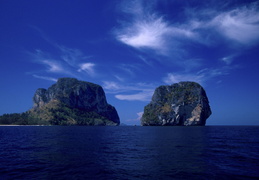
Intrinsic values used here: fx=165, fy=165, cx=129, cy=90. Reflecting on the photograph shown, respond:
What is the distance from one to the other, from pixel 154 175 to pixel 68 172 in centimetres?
884

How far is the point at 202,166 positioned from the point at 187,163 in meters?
1.86

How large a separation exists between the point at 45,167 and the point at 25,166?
105 inches

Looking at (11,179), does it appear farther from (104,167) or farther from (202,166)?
(202,166)

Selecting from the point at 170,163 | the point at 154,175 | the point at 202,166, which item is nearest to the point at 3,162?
the point at 154,175

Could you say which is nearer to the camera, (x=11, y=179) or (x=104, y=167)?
(x=11, y=179)

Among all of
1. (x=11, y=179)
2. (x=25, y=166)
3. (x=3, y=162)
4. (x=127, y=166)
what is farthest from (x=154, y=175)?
(x=3, y=162)

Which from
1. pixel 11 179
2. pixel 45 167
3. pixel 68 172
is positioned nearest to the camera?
pixel 11 179

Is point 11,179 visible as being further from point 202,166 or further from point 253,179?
point 253,179

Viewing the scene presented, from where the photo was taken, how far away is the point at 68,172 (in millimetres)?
17141

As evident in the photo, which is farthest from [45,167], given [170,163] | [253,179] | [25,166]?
[253,179]

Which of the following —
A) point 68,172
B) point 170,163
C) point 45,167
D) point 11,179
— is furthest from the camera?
point 170,163

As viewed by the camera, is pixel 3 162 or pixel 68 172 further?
pixel 3 162

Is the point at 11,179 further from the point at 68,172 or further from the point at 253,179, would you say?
the point at 253,179

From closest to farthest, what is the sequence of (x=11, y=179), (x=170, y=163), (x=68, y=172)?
(x=11, y=179)
(x=68, y=172)
(x=170, y=163)
